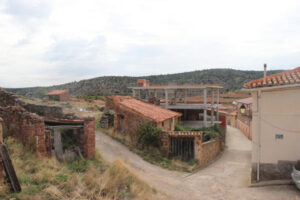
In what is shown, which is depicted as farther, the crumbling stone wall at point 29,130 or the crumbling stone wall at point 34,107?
the crumbling stone wall at point 34,107

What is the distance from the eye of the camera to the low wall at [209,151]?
13211mm

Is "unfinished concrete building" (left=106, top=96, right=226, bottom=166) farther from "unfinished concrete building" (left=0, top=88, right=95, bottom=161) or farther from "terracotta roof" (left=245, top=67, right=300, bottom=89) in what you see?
"terracotta roof" (left=245, top=67, right=300, bottom=89)

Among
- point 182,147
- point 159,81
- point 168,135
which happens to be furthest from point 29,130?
→ point 159,81

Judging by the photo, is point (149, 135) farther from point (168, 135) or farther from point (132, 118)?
point (132, 118)

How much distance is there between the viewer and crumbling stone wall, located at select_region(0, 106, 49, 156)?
712cm

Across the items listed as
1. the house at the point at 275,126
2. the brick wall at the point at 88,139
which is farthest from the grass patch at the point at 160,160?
the brick wall at the point at 88,139

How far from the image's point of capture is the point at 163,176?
10.1 meters

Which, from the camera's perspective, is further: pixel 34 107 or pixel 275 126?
pixel 34 107

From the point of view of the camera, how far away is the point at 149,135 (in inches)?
503

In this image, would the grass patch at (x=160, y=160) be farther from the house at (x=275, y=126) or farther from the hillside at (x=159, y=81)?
the hillside at (x=159, y=81)

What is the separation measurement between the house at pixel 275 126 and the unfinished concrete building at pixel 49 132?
6604 mm

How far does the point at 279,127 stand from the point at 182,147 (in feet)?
18.5

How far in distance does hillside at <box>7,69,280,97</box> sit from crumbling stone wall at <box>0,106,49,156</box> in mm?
41021

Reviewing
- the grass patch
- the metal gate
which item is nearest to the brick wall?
the grass patch
